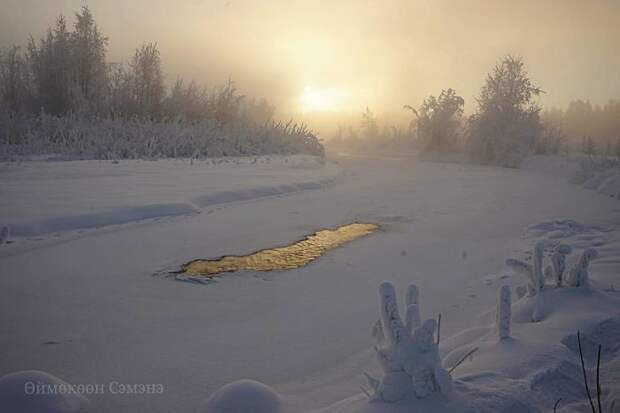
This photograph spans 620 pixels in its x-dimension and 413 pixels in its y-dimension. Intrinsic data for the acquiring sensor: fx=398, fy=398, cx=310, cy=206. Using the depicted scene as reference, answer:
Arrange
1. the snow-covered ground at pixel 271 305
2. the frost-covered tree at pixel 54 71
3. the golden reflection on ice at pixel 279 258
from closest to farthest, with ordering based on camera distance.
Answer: the snow-covered ground at pixel 271 305, the golden reflection on ice at pixel 279 258, the frost-covered tree at pixel 54 71

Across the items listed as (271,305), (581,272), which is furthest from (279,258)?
(581,272)

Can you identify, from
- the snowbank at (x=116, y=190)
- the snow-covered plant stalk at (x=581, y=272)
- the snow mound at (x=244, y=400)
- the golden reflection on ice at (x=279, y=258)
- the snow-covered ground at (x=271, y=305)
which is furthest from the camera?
the snowbank at (x=116, y=190)

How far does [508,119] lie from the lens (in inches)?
891

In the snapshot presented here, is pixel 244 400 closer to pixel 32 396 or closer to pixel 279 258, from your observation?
pixel 32 396

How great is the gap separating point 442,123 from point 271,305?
90.3ft

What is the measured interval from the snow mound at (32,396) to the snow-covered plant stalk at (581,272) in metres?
2.69

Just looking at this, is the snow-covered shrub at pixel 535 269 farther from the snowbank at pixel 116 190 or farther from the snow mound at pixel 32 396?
the snowbank at pixel 116 190

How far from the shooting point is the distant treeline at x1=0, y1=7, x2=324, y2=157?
14.1 m

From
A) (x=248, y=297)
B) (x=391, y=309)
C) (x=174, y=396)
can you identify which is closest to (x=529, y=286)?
(x=391, y=309)

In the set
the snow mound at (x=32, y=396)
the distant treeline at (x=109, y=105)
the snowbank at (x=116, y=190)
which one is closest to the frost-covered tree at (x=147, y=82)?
the distant treeline at (x=109, y=105)

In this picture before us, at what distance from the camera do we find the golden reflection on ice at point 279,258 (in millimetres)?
3707

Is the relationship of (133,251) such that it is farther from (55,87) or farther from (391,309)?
(55,87)

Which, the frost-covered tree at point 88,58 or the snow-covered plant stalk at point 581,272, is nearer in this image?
the snow-covered plant stalk at point 581,272

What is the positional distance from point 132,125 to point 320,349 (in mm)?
14640
